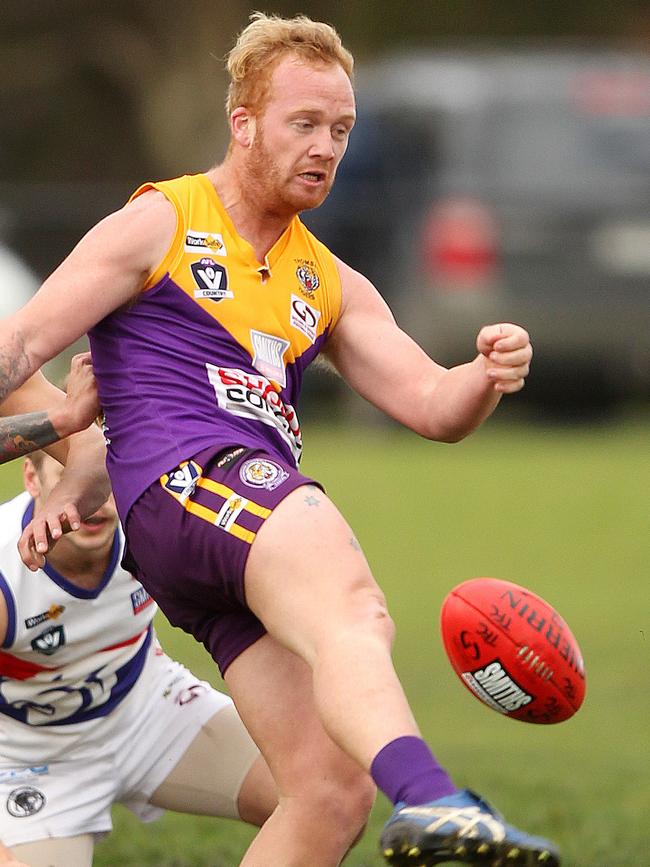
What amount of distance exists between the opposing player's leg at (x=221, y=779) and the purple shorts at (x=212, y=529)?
1016 millimetres

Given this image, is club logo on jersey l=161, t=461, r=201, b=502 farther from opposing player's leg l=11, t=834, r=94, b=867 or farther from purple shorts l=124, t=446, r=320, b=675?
opposing player's leg l=11, t=834, r=94, b=867

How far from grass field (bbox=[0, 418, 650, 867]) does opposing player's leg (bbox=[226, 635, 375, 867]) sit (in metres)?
1.51

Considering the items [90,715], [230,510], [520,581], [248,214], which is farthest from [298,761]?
[520,581]

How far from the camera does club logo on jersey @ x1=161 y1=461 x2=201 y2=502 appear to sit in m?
4.38

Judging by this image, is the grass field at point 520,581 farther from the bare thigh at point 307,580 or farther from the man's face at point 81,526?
the bare thigh at point 307,580

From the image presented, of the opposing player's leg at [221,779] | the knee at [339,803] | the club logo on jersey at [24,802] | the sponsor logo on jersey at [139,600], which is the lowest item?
the club logo on jersey at [24,802]

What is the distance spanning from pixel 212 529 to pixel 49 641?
115 cm

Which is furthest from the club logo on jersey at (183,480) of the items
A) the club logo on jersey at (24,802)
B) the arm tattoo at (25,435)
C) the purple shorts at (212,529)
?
the club logo on jersey at (24,802)

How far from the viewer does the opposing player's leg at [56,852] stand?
17.4 ft

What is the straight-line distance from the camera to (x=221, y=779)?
219 inches

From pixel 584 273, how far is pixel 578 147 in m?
0.97

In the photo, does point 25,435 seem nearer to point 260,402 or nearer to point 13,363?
point 13,363

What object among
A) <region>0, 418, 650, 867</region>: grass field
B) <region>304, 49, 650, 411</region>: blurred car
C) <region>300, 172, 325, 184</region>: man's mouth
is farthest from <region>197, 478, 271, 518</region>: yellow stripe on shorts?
<region>304, 49, 650, 411</region>: blurred car

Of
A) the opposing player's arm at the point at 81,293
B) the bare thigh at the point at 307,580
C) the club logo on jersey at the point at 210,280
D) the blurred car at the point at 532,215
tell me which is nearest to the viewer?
the bare thigh at the point at 307,580
